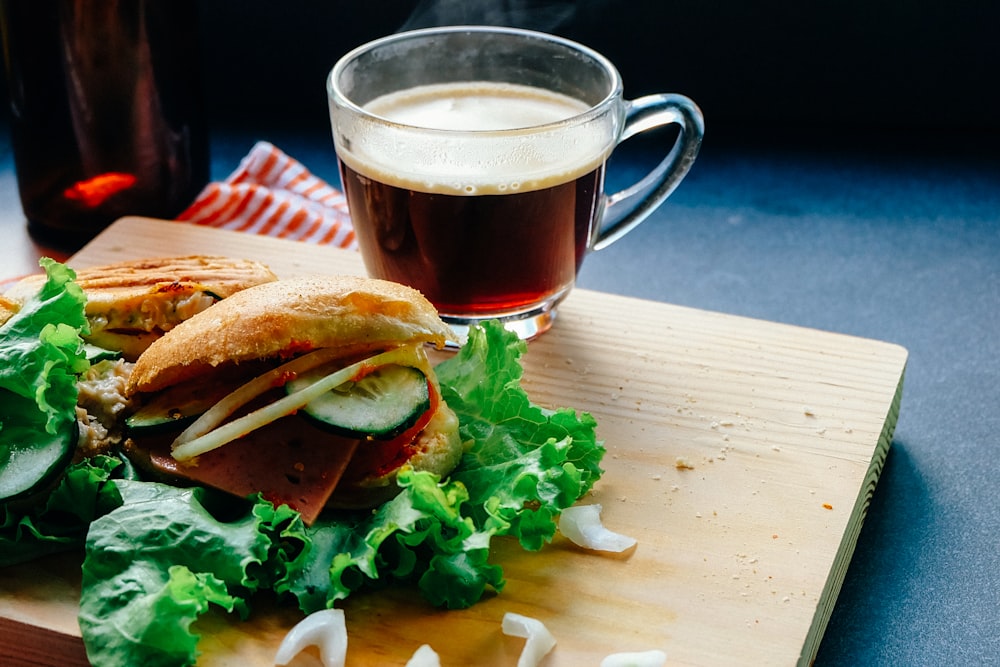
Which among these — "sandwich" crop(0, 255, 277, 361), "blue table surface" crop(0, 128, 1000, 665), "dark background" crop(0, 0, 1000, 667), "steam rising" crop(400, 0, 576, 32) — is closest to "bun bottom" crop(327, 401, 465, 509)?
"sandwich" crop(0, 255, 277, 361)

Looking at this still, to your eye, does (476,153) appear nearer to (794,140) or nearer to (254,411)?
(254,411)

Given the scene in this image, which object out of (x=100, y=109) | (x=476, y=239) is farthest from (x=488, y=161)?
(x=100, y=109)

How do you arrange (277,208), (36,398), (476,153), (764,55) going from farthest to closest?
(764,55) → (277,208) → (476,153) → (36,398)

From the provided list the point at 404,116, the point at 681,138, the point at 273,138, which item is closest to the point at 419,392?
the point at 404,116

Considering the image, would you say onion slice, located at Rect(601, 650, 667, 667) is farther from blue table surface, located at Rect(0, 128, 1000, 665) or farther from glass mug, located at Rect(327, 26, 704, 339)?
glass mug, located at Rect(327, 26, 704, 339)

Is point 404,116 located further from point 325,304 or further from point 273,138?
point 273,138

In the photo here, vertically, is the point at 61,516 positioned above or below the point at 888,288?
above

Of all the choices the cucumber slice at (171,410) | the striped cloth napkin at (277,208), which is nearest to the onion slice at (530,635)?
the cucumber slice at (171,410)
